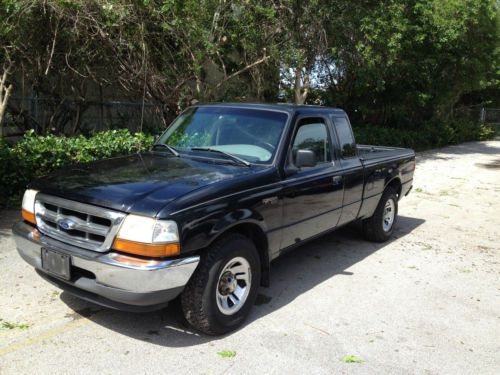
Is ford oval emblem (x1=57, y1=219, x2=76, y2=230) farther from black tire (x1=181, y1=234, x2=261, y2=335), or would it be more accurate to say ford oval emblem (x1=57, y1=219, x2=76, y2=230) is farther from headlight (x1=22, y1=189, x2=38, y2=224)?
black tire (x1=181, y1=234, x2=261, y2=335)

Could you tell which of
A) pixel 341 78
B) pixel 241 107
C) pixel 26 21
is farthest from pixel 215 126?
pixel 341 78

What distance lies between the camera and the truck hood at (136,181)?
346 centimetres

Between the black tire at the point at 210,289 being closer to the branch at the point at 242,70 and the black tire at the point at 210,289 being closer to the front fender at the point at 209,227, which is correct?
the front fender at the point at 209,227

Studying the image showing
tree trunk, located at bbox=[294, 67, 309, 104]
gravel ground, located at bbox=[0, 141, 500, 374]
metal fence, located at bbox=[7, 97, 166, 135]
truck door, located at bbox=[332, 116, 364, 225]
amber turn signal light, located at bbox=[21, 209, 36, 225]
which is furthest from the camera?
tree trunk, located at bbox=[294, 67, 309, 104]

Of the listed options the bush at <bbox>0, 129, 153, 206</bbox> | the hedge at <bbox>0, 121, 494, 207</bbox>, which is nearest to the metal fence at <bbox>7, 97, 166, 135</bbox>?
the hedge at <bbox>0, 121, 494, 207</bbox>

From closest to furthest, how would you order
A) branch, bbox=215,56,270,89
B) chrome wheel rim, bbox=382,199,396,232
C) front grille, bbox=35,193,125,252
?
front grille, bbox=35,193,125,252
chrome wheel rim, bbox=382,199,396,232
branch, bbox=215,56,270,89

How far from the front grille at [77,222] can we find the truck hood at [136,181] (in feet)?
0.19

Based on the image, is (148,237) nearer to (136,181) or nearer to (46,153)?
(136,181)

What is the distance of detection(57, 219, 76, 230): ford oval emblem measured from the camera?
3.59 metres

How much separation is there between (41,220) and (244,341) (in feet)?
6.18

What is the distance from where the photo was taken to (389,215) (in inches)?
272

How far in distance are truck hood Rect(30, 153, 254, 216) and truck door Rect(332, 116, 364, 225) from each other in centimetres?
163

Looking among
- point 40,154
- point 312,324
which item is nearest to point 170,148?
point 312,324

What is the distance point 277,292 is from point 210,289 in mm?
1363
